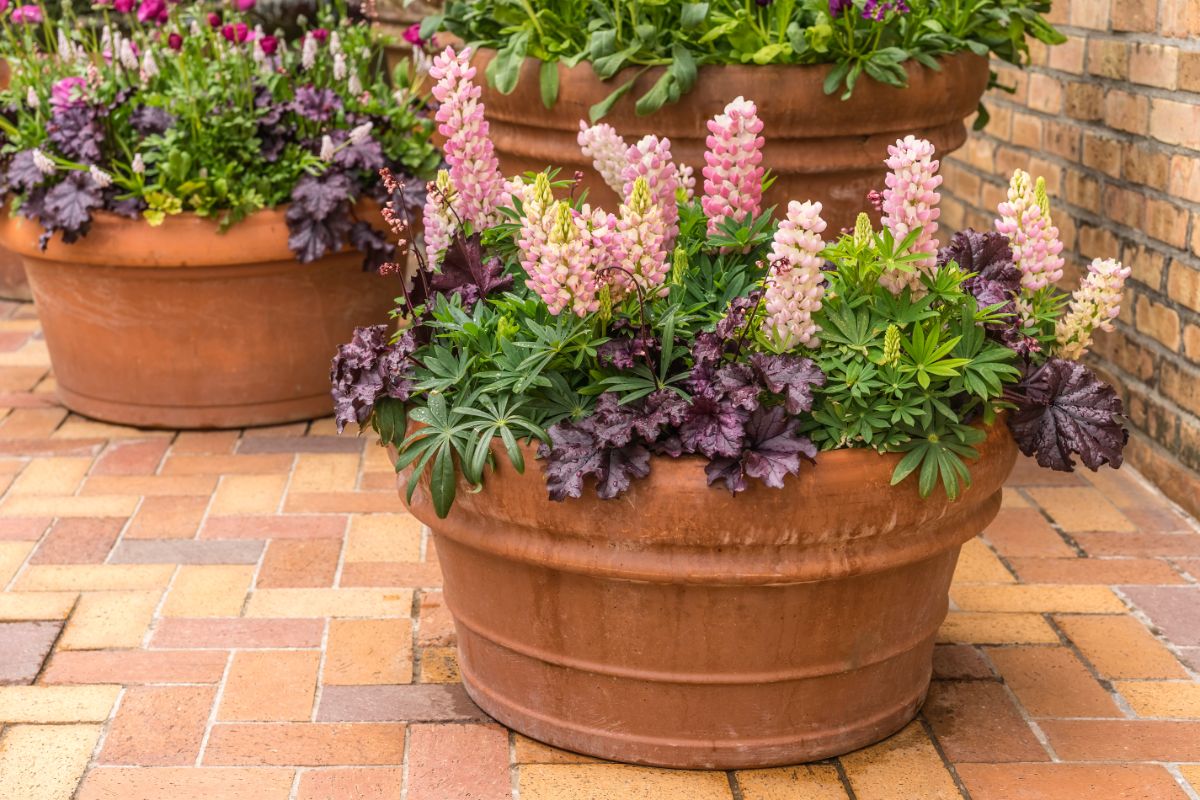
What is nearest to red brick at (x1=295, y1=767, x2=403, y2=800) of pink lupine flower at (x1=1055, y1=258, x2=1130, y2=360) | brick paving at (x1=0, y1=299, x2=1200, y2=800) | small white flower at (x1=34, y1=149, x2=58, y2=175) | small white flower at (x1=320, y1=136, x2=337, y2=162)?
brick paving at (x1=0, y1=299, x2=1200, y2=800)

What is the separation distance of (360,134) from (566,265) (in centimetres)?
178

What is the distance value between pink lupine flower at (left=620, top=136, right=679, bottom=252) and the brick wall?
1.55 m

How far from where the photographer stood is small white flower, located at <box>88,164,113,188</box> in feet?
11.9

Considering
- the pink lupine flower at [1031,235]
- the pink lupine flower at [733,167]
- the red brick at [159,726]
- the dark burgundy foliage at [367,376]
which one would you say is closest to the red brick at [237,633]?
the red brick at [159,726]

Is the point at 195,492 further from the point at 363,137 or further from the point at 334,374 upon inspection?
the point at 334,374

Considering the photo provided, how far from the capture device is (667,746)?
231 centimetres

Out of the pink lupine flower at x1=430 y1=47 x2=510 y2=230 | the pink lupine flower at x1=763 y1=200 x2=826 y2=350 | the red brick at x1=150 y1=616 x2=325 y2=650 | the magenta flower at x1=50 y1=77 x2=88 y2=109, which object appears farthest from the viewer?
the magenta flower at x1=50 y1=77 x2=88 y2=109

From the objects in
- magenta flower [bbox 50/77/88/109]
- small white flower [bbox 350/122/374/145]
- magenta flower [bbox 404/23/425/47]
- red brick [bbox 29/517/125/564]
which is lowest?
red brick [bbox 29/517/125/564]

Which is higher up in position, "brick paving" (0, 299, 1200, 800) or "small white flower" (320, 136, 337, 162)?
"small white flower" (320, 136, 337, 162)

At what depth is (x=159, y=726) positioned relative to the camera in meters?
2.45

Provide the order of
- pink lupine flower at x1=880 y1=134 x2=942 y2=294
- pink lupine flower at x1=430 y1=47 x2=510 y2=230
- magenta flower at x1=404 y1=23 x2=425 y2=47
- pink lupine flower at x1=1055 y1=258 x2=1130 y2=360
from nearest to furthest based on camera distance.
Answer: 1. pink lupine flower at x1=880 y1=134 x2=942 y2=294
2. pink lupine flower at x1=1055 y1=258 x2=1130 y2=360
3. pink lupine flower at x1=430 y1=47 x2=510 y2=230
4. magenta flower at x1=404 y1=23 x2=425 y2=47

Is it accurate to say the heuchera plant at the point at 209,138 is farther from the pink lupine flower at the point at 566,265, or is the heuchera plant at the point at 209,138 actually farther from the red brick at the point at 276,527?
the pink lupine flower at the point at 566,265

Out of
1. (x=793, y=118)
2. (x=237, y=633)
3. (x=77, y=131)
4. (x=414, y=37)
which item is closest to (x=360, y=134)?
(x=414, y=37)

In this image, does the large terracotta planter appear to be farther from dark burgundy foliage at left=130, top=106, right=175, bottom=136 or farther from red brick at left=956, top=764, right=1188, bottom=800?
dark burgundy foliage at left=130, top=106, right=175, bottom=136
